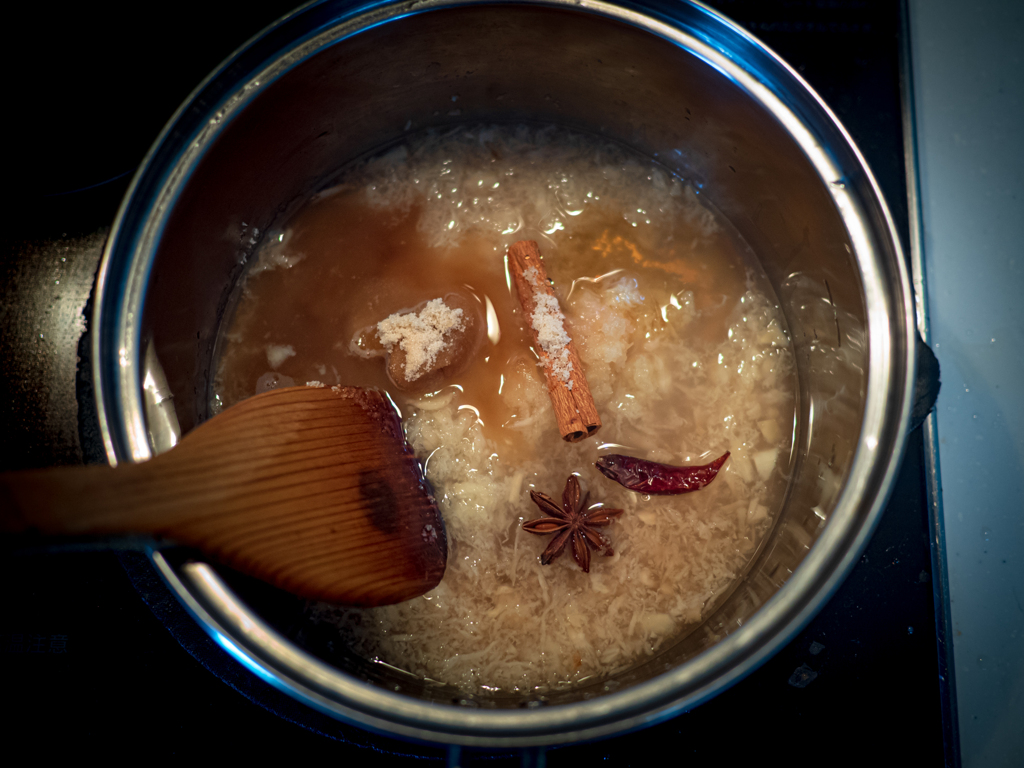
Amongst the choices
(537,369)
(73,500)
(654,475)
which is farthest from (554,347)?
(73,500)

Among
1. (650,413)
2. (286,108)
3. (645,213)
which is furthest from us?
(645,213)

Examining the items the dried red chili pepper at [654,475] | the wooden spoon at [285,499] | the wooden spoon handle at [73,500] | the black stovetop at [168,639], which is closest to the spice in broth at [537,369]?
the dried red chili pepper at [654,475]

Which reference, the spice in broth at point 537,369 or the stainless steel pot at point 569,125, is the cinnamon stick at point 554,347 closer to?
the spice in broth at point 537,369

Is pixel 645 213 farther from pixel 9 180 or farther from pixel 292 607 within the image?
pixel 9 180

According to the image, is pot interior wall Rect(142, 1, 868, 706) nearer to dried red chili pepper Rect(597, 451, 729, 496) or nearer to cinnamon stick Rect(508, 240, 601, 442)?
dried red chili pepper Rect(597, 451, 729, 496)

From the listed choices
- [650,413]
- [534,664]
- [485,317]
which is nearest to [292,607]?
[534,664]

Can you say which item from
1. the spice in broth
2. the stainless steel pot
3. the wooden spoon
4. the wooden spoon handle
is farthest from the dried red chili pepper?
the wooden spoon handle
